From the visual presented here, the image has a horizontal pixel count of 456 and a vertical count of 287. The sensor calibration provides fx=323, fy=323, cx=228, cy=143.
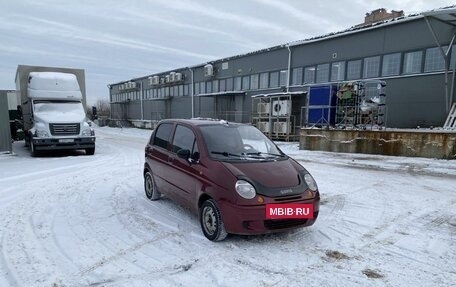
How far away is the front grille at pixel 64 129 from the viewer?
12992 mm

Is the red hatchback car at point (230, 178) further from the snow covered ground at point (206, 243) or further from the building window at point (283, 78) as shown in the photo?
the building window at point (283, 78)

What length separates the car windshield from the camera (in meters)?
4.75

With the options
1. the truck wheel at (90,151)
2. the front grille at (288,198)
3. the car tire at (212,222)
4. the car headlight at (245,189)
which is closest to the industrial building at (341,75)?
the truck wheel at (90,151)

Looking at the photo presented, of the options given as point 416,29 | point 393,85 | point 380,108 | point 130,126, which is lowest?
point 130,126

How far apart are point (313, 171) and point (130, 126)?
42.0 meters

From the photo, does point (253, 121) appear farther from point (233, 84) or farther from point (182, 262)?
point (182, 262)

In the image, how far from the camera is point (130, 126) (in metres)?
48.0

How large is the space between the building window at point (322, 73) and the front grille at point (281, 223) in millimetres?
17516

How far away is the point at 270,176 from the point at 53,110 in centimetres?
1246

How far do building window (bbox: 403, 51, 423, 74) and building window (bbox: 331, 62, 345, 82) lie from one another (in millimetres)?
3665

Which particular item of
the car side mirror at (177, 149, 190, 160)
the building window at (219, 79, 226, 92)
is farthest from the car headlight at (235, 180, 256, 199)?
the building window at (219, 79, 226, 92)

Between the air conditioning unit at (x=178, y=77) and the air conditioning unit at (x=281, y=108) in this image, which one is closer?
the air conditioning unit at (x=281, y=108)

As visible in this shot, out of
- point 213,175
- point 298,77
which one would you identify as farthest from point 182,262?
point 298,77

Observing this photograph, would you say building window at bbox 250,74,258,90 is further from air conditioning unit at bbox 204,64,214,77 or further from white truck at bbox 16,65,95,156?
white truck at bbox 16,65,95,156
